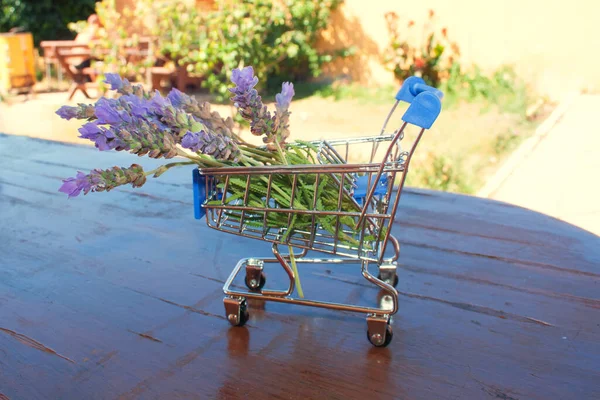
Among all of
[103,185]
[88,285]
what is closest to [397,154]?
[103,185]

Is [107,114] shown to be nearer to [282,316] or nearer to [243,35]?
[282,316]

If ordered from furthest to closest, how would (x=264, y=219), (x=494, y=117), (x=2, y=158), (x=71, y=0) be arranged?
(x=71, y=0) < (x=494, y=117) < (x=2, y=158) < (x=264, y=219)

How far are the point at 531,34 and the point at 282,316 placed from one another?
718 cm

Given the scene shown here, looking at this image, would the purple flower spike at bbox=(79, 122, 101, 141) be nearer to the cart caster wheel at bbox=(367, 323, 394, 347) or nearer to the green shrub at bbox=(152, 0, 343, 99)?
the cart caster wheel at bbox=(367, 323, 394, 347)

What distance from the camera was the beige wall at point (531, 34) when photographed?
281 inches

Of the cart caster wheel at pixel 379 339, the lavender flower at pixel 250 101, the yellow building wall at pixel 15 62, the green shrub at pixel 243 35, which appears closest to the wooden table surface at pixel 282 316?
the cart caster wheel at pixel 379 339

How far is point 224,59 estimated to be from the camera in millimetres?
7625

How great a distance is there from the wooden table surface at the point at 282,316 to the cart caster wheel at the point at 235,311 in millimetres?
24

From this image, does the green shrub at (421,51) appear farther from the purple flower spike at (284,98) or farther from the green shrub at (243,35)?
the purple flower spike at (284,98)

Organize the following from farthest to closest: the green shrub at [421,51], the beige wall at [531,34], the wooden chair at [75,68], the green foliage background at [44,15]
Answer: the green foliage background at [44,15]
the wooden chair at [75,68]
the green shrub at [421,51]
the beige wall at [531,34]

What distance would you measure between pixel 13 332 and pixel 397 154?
3.05 feet

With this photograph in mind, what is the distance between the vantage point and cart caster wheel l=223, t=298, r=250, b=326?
1.25m

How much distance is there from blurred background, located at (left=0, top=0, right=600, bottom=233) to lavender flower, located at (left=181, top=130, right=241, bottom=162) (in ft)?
13.4

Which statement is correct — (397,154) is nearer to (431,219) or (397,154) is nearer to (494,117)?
(431,219)
